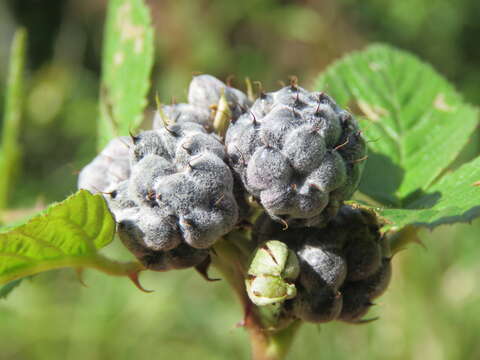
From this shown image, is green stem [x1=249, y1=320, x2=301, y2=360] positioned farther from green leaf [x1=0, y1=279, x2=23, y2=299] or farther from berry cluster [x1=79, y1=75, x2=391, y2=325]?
green leaf [x1=0, y1=279, x2=23, y2=299]

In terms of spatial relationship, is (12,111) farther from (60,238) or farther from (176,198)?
(176,198)

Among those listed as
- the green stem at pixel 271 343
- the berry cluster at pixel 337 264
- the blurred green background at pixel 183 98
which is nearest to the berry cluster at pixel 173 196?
the berry cluster at pixel 337 264

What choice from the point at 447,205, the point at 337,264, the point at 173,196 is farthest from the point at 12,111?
the point at 447,205

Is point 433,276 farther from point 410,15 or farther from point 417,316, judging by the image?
point 410,15

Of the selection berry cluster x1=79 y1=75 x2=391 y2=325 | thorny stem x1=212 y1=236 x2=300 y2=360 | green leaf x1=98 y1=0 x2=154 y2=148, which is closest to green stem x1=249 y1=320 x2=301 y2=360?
thorny stem x1=212 y1=236 x2=300 y2=360

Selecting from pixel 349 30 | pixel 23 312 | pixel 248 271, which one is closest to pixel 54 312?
pixel 23 312

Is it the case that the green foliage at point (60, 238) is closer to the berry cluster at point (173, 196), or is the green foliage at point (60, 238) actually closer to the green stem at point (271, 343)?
the berry cluster at point (173, 196)
